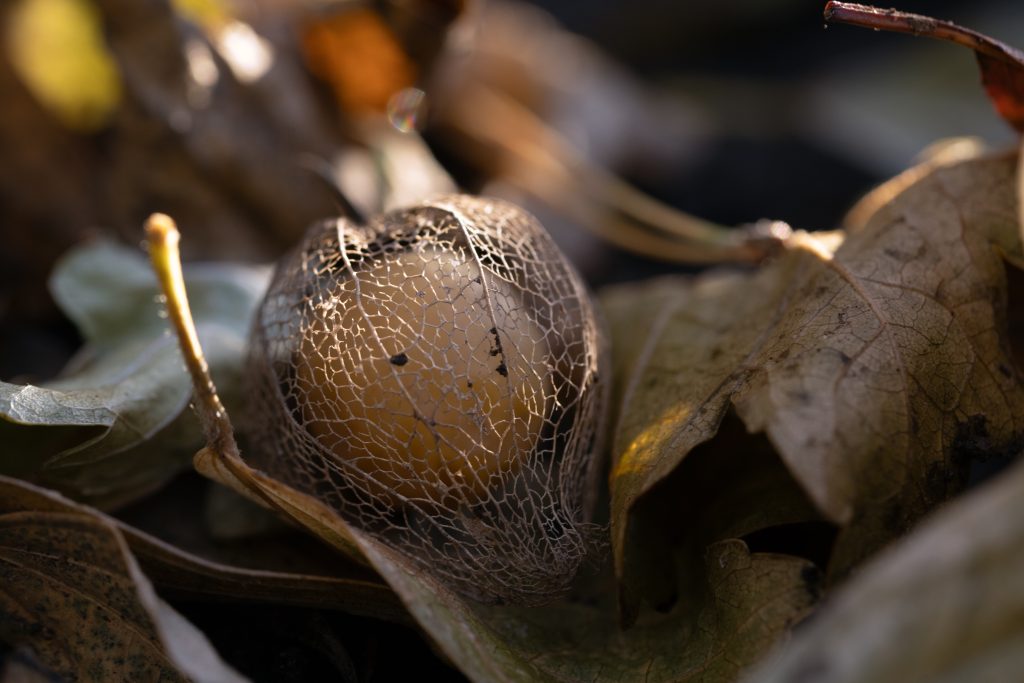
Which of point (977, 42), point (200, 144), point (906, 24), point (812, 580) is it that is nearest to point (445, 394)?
point (812, 580)

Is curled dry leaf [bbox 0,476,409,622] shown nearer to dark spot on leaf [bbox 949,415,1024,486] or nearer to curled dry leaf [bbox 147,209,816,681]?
curled dry leaf [bbox 147,209,816,681]

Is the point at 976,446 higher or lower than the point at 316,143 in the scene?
lower

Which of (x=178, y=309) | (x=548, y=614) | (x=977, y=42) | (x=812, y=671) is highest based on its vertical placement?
(x=977, y=42)

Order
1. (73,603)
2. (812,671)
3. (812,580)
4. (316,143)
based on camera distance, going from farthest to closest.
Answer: (316,143)
(73,603)
(812,580)
(812,671)

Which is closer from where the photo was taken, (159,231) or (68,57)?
(159,231)

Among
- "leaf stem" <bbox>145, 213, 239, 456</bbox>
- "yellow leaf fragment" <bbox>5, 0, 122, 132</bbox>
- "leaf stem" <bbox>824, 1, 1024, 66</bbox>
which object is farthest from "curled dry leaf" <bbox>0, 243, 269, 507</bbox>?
"leaf stem" <bbox>824, 1, 1024, 66</bbox>

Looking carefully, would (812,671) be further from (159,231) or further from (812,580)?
(159,231)

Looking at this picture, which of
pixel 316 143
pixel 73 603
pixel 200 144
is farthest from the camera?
pixel 316 143
